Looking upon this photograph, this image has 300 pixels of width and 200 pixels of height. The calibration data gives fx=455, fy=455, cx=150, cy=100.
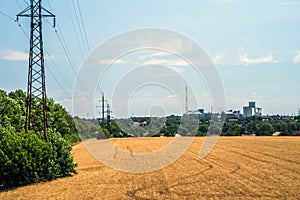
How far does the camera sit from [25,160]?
85.7 ft

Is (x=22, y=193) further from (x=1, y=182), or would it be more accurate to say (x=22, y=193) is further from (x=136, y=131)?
(x=136, y=131)

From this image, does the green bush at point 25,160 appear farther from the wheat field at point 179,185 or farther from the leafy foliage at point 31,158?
the wheat field at point 179,185

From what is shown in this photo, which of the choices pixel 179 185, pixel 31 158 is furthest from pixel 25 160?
pixel 179 185

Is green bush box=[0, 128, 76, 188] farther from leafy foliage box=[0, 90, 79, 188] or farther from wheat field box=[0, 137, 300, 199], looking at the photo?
wheat field box=[0, 137, 300, 199]

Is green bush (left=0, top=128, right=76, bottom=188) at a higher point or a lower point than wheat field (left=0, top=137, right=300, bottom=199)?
higher

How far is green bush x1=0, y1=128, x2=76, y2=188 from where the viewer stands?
2603 cm

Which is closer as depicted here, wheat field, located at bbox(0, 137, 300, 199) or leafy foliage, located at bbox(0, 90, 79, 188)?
wheat field, located at bbox(0, 137, 300, 199)

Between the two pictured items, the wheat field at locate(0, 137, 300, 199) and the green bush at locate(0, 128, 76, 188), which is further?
the green bush at locate(0, 128, 76, 188)

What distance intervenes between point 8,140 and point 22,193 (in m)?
4.20

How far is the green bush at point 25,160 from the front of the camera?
26.0m

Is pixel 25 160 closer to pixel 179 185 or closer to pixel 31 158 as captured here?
pixel 31 158

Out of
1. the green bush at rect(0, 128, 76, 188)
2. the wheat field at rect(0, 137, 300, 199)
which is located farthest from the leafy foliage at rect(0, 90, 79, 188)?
the wheat field at rect(0, 137, 300, 199)

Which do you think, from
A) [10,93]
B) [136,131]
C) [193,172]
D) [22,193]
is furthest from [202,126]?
[22,193]

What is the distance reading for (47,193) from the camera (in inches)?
917
